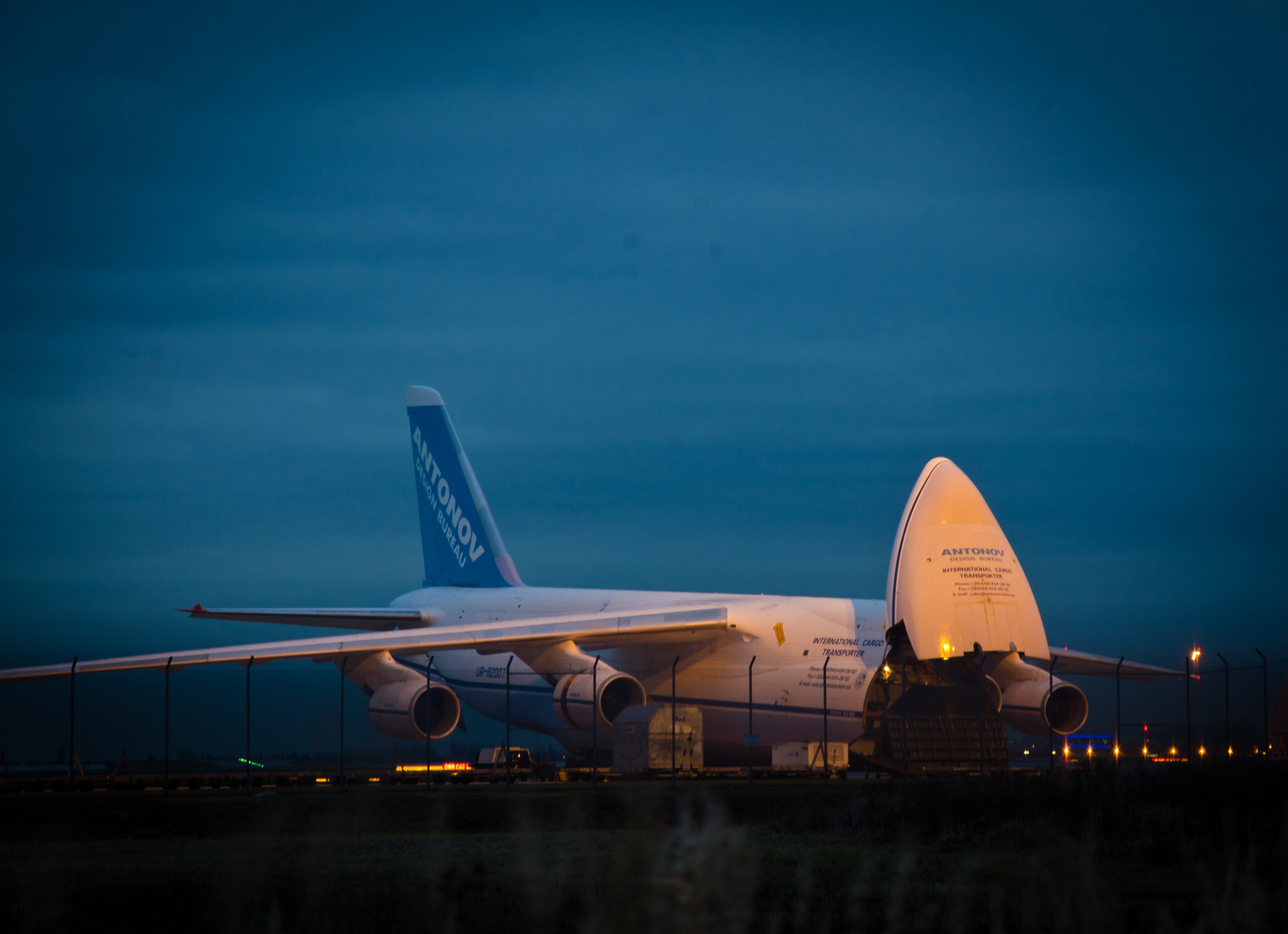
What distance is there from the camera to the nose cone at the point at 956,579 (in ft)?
83.6

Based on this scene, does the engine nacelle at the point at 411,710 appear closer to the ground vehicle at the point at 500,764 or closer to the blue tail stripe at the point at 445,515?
the ground vehicle at the point at 500,764

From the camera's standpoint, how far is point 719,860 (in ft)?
11.7

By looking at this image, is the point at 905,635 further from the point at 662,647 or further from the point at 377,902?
the point at 377,902

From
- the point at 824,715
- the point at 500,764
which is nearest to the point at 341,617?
the point at 500,764

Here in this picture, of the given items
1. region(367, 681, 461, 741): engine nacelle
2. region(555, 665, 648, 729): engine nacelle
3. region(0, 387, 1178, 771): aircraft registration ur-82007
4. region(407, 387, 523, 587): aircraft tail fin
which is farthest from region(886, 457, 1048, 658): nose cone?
region(407, 387, 523, 587): aircraft tail fin

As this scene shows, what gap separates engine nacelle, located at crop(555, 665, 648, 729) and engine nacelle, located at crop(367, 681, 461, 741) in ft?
8.59

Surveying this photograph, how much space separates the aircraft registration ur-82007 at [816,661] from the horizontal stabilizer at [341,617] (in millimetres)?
189

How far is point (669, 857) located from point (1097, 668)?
18109 millimetres

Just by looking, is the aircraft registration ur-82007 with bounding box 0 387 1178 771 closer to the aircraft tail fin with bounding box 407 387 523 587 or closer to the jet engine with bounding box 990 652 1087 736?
the jet engine with bounding box 990 652 1087 736

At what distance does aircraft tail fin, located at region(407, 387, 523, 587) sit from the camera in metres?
38.1

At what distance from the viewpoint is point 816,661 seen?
90.1ft

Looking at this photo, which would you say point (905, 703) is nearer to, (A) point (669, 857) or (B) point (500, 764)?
(A) point (669, 857)

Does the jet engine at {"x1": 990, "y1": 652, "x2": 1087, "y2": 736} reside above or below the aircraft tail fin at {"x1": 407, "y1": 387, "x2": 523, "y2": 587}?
below

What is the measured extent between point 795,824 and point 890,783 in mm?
4811
